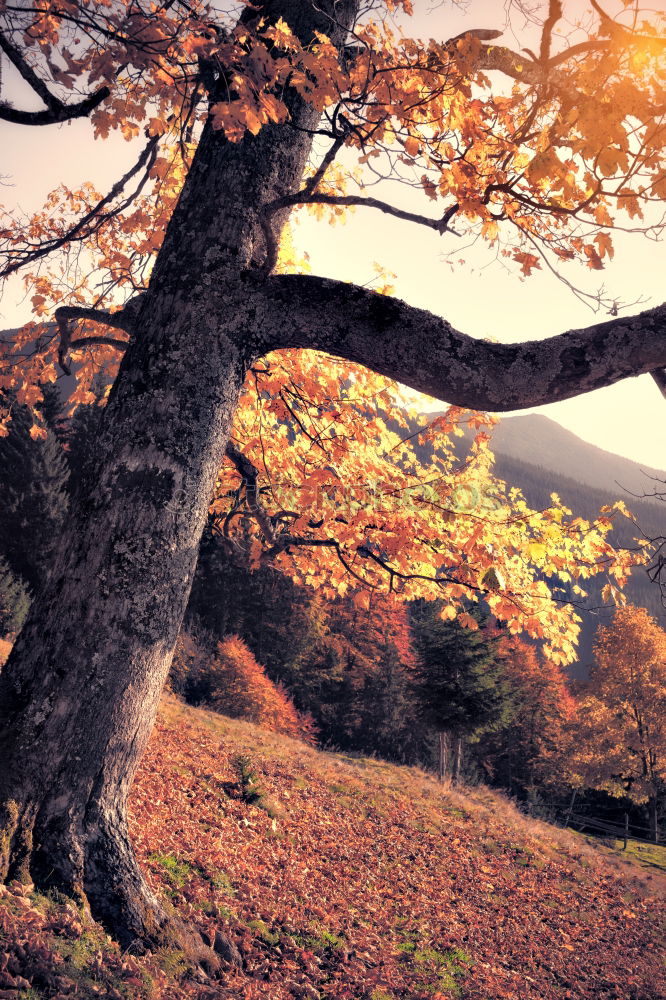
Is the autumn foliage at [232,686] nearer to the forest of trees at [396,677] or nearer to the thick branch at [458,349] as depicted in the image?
the forest of trees at [396,677]

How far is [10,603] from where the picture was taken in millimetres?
22328

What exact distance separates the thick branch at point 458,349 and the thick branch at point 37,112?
1.60m

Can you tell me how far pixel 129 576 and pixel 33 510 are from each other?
30675 mm

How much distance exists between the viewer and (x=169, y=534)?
3119 millimetres

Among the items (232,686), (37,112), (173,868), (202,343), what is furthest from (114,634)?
(232,686)

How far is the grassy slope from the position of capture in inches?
119

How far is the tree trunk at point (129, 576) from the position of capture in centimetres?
290

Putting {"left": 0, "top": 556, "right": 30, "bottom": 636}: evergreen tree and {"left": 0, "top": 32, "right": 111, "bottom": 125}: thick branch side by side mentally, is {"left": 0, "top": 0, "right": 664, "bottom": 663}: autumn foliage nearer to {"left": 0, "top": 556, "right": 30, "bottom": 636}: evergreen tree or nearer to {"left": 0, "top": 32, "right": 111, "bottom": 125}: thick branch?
{"left": 0, "top": 32, "right": 111, "bottom": 125}: thick branch

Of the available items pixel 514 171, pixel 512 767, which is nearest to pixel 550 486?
pixel 512 767

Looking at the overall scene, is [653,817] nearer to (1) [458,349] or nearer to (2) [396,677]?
(2) [396,677]

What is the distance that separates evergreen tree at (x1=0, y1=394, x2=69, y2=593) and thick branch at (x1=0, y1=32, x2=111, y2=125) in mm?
27982

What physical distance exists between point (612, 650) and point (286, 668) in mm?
18230

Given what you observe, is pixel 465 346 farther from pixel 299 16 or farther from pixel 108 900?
pixel 108 900

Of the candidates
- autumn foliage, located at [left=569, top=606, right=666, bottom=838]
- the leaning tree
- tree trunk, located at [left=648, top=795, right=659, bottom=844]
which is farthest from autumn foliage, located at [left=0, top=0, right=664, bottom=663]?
tree trunk, located at [left=648, top=795, right=659, bottom=844]
